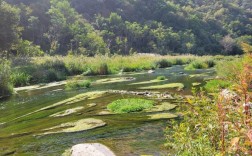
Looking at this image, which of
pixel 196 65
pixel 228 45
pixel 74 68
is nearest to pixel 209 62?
pixel 196 65

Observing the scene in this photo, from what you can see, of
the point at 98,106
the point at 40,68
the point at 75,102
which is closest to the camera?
the point at 98,106

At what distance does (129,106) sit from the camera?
15.8 metres

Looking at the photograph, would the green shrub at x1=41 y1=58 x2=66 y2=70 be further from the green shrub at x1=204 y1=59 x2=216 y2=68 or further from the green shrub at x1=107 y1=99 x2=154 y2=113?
the green shrub at x1=107 y1=99 x2=154 y2=113

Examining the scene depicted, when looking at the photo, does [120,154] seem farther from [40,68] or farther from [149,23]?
[149,23]

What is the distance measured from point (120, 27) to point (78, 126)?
105 m

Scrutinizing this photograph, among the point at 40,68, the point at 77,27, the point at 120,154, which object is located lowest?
the point at 120,154

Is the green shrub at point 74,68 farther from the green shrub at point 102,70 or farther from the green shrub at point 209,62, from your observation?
the green shrub at point 209,62

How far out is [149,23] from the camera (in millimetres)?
131250

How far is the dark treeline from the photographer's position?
81819 mm

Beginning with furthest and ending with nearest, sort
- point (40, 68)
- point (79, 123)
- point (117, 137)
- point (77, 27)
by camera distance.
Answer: point (77, 27)
point (40, 68)
point (79, 123)
point (117, 137)

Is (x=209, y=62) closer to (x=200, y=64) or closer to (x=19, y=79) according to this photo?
(x=200, y=64)

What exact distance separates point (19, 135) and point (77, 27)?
82.2 metres

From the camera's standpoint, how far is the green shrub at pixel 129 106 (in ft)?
50.8

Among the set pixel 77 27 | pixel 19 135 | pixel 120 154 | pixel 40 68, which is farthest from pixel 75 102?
pixel 77 27
